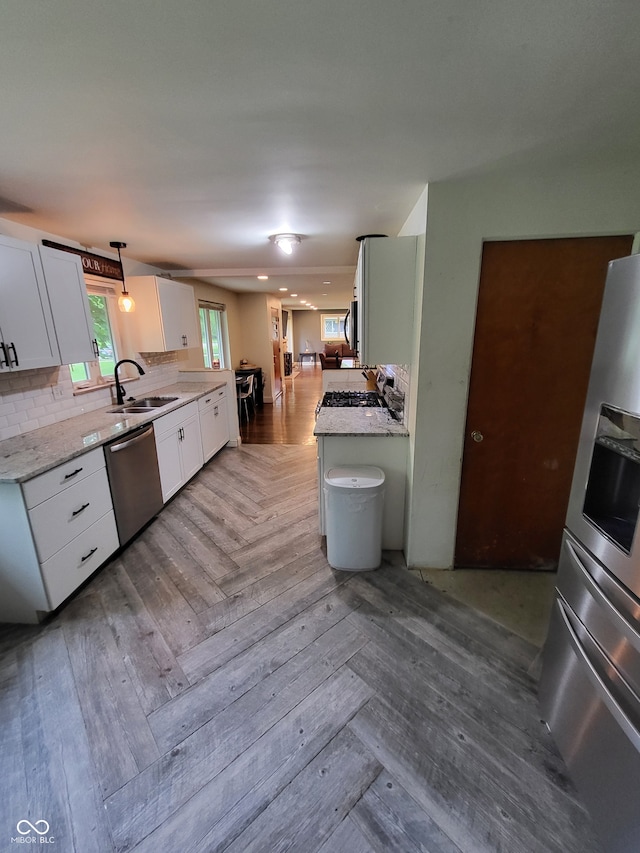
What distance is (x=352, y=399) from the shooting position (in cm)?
355

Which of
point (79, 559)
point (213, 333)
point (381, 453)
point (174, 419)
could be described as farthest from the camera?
point (213, 333)

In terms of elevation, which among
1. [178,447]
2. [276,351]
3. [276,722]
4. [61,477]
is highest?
[276,351]

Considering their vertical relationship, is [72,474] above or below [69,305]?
below

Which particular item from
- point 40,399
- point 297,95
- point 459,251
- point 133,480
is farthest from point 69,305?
point 459,251

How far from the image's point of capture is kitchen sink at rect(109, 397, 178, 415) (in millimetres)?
3279

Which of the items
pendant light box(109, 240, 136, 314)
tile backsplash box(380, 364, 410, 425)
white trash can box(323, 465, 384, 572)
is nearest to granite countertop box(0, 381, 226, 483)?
pendant light box(109, 240, 136, 314)

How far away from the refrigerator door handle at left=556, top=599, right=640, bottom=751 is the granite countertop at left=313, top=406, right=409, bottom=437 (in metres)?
1.38

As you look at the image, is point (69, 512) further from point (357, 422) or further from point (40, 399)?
point (357, 422)

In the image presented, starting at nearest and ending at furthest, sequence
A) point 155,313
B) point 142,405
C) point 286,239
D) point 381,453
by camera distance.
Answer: point 381,453
point 286,239
point 142,405
point 155,313

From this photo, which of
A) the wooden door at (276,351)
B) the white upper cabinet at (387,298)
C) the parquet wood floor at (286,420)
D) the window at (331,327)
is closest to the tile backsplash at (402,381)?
the white upper cabinet at (387,298)

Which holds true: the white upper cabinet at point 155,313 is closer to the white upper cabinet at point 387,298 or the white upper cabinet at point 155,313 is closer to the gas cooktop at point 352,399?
the gas cooktop at point 352,399

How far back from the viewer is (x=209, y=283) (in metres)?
5.80

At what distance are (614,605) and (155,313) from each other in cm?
422

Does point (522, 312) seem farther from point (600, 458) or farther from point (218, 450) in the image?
point (218, 450)
